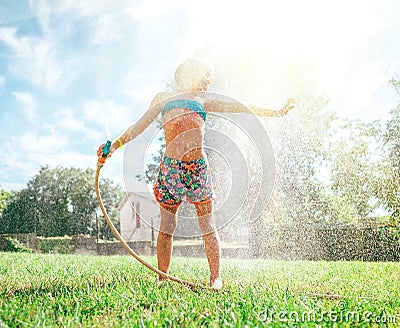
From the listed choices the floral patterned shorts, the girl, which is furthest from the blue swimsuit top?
the floral patterned shorts

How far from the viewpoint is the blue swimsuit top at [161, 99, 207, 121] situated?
103 inches

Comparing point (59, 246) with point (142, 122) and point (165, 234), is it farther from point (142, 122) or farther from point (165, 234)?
point (142, 122)

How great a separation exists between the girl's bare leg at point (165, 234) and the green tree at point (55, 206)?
3138cm

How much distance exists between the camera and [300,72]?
15.3m

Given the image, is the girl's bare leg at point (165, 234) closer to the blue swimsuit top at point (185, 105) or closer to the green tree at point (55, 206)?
the blue swimsuit top at point (185, 105)

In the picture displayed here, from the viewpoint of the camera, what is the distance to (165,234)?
271 centimetres

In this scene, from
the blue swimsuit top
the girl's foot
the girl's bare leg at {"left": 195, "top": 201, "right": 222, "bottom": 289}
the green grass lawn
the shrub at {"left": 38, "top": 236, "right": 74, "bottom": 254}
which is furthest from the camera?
the shrub at {"left": 38, "top": 236, "right": 74, "bottom": 254}

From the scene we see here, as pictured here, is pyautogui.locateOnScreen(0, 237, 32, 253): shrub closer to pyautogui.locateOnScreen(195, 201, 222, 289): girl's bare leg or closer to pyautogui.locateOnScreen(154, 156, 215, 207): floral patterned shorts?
pyautogui.locateOnScreen(154, 156, 215, 207): floral patterned shorts

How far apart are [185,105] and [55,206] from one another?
116 ft

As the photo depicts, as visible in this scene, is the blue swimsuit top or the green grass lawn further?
the blue swimsuit top

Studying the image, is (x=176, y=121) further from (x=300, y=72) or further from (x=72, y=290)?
(x=300, y=72)

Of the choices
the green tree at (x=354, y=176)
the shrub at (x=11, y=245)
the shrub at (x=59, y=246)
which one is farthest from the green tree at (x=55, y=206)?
the green tree at (x=354, y=176)

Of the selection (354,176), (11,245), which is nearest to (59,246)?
(11,245)

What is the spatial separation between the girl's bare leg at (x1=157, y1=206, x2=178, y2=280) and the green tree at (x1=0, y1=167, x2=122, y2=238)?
31384mm
